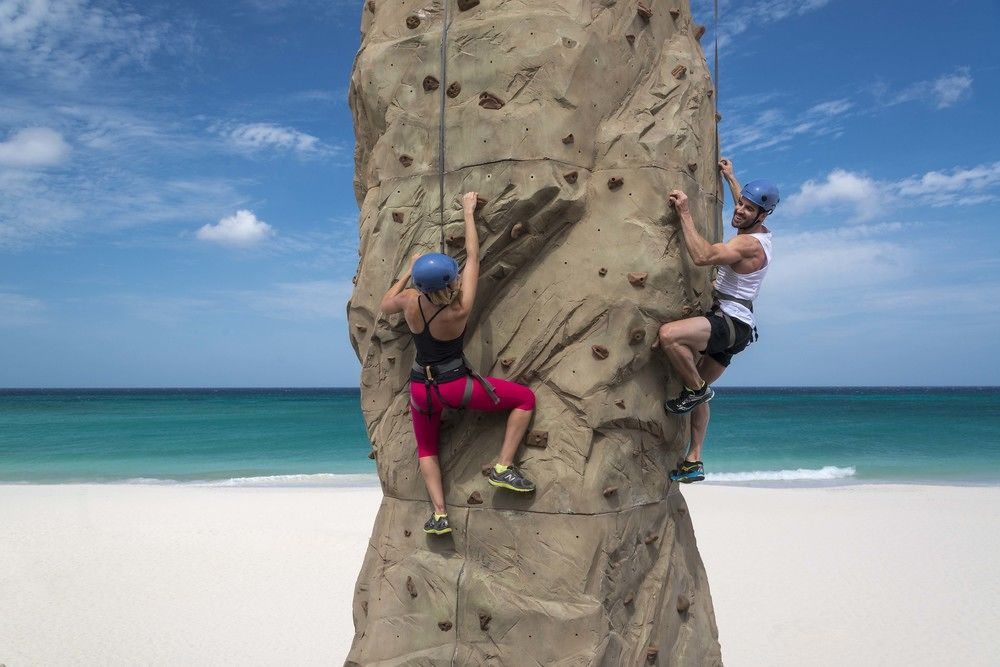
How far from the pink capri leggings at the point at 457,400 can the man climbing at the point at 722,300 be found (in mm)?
815

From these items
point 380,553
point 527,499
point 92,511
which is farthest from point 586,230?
point 92,511

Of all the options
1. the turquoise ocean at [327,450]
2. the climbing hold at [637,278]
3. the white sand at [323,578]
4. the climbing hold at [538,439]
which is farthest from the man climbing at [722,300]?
the turquoise ocean at [327,450]

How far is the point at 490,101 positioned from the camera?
4.22 meters

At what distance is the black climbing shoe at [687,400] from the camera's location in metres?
4.26

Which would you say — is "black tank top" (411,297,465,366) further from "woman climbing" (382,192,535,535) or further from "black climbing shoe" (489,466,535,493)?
"black climbing shoe" (489,466,535,493)

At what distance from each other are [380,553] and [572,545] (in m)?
1.26

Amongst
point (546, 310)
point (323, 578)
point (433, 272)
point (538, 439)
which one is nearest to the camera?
point (433, 272)

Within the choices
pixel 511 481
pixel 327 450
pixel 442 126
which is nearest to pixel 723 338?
pixel 511 481

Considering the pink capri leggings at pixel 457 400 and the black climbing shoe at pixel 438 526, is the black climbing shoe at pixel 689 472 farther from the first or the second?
the black climbing shoe at pixel 438 526

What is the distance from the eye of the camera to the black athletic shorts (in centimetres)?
419

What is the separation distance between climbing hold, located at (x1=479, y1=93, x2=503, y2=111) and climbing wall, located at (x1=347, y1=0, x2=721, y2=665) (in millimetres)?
16

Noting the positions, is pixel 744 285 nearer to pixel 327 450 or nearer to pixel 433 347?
pixel 433 347

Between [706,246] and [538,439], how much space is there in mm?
1374

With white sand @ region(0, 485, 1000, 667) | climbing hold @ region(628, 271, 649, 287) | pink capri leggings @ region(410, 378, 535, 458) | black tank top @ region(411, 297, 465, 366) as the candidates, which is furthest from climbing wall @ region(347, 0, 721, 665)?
white sand @ region(0, 485, 1000, 667)
